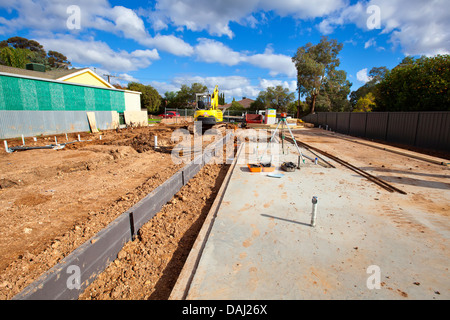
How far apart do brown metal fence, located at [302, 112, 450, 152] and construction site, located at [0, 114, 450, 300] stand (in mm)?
6297

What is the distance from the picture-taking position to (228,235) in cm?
355

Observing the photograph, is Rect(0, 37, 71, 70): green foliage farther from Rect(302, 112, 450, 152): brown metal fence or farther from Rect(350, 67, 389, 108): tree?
Rect(350, 67, 389, 108): tree

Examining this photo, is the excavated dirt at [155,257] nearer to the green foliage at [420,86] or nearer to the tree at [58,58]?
the green foliage at [420,86]

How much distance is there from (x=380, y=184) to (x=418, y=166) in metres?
3.65

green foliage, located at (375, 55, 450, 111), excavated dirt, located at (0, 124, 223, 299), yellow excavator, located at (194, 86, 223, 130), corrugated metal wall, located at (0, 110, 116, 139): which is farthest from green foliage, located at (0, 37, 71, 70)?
green foliage, located at (375, 55, 450, 111)

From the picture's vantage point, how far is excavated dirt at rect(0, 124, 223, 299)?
3178 mm

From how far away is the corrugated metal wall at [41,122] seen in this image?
1349 centimetres

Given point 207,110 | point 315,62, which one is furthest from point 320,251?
point 315,62

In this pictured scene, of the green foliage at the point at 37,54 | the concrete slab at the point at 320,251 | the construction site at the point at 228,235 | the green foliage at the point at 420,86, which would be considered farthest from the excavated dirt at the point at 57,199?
the green foliage at the point at 37,54

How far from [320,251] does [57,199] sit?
230 inches

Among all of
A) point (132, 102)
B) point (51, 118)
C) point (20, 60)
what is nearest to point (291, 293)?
point (51, 118)

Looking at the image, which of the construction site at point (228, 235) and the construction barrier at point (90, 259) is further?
the construction site at point (228, 235)

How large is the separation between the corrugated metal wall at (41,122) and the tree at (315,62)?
34.3 meters

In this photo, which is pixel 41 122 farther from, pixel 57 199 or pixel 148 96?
pixel 148 96
